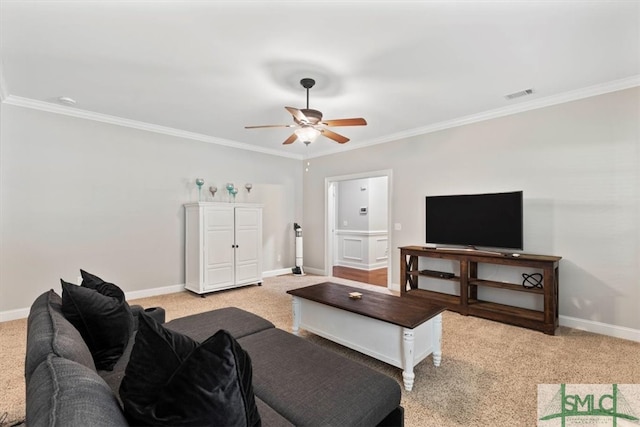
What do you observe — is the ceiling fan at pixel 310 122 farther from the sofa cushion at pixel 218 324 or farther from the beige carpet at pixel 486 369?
the beige carpet at pixel 486 369

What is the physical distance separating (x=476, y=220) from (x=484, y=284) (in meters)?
0.84

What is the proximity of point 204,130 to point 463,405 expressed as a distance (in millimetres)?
4824

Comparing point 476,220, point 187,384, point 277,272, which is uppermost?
point 476,220

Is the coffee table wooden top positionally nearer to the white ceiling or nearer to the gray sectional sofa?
the gray sectional sofa

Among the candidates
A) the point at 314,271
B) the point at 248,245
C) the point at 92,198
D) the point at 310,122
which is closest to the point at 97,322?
the point at 310,122

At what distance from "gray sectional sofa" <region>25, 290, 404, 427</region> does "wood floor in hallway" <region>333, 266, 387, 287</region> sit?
159 inches

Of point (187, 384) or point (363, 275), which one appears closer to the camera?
point (187, 384)

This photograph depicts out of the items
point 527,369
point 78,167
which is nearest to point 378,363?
→ point 527,369

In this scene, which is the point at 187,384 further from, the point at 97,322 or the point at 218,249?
the point at 218,249

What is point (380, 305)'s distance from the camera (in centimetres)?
265

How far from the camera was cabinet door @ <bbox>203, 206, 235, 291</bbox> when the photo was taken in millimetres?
4758

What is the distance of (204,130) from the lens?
4898 millimetres

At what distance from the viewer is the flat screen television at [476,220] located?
370 centimetres

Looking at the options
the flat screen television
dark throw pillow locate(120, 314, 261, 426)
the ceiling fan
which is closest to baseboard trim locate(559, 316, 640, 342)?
the flat screen television
